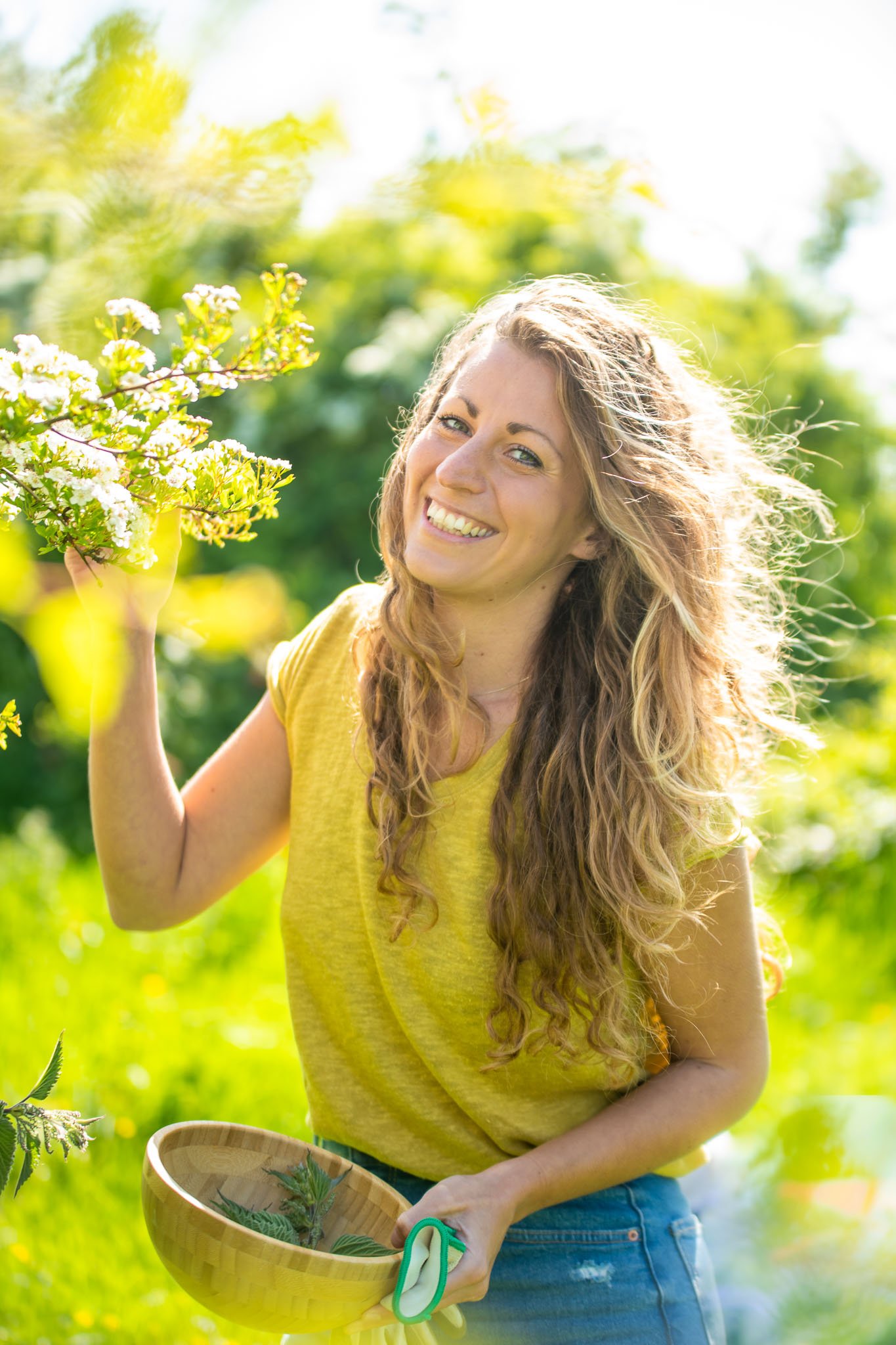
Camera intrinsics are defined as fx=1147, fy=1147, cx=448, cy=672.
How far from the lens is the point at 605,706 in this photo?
176cm

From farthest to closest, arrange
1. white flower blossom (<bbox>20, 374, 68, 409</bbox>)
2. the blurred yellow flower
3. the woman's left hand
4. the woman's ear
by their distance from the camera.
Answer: the blurred yellow flower
the woman's ear
the woman's left hand
white flower blossom (<bbox>20, 374, 68, 409</bbox>)

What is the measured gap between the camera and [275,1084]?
108 inches

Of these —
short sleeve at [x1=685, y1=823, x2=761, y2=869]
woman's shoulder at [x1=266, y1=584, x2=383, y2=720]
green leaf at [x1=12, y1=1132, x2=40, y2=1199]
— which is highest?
woman's shoulder at [x1=266, y1=584, x2=383, y2=720]

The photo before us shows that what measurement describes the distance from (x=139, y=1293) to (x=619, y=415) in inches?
72.3

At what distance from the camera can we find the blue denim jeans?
1643 millimetres

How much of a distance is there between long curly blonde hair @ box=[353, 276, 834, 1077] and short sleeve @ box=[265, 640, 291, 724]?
0.49ft

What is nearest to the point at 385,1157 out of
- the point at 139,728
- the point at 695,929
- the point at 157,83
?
the point at 695,929

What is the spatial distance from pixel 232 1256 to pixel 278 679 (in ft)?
3.34

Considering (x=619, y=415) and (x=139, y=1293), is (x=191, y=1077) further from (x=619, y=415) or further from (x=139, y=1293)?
(x=619, y=415)

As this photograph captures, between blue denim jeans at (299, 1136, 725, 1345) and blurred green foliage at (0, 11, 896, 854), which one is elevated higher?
blurred green foliage at (0, 11, 896, 854)

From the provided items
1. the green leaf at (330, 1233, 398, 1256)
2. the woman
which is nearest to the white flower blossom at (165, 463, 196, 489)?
the woman

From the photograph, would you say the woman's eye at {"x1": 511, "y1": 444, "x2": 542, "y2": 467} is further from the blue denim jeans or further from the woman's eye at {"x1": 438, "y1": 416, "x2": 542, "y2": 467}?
the blue denim jeans

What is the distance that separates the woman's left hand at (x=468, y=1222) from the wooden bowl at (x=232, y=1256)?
42mm

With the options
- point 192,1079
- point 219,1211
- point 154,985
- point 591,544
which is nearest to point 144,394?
point 219,1211
